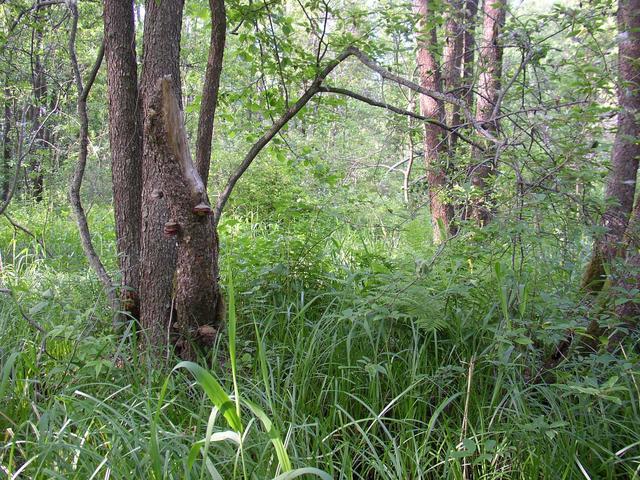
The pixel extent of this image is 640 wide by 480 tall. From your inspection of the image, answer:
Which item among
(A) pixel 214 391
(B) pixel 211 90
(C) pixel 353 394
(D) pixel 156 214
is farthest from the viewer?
(B) pixel 211 90

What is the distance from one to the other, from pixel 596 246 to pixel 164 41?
2582mm

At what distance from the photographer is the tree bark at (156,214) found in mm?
2818

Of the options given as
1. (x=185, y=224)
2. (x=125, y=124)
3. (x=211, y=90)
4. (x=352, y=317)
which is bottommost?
(x=352, y=317)

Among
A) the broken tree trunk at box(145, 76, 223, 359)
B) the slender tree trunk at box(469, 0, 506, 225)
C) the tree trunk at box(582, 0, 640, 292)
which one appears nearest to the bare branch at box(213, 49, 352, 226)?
the broken tree trunk at box(145, 76, 223, 359)

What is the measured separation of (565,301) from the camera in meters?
2.46

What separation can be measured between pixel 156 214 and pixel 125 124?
31.4 inches

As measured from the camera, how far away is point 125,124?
3.26 metres

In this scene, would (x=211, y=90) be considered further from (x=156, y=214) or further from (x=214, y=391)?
(x=214, y=391)

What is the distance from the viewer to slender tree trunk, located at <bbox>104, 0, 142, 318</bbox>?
324 centimetres

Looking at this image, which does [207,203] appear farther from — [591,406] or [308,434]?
[591,406]

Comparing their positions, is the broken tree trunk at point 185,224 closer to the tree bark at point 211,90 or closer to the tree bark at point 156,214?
the tree bark at point 156,214

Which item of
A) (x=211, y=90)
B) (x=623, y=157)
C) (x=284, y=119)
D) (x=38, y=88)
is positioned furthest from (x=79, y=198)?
(x=623, y=157)

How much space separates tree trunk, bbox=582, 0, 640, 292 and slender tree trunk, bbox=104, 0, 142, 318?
2649mm

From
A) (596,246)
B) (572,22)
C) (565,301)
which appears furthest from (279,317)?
(572,22)
